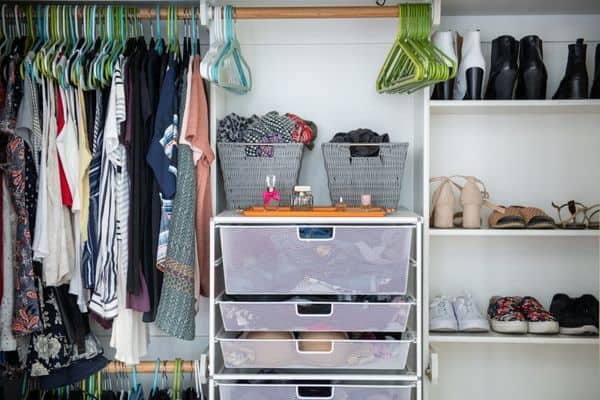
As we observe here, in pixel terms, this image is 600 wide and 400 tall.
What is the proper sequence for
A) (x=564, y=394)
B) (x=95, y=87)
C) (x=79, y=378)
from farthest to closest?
1. (x=564, y=394)
2. (x=79, y=378)
3. (x=95, y=87)

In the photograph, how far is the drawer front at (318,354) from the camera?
1.88 meters

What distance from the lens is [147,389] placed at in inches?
94.5

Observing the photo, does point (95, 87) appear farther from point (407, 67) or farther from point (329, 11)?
point (407, 67)

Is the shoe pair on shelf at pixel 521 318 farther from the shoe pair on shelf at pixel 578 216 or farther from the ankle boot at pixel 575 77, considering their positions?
the ankle boot at pixel 575 77

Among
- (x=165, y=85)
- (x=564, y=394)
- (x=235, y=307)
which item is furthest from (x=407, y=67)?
(x=564, y=394)

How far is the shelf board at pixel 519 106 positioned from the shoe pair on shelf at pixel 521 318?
0.68 meters

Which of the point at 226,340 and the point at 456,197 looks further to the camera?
the point at 456,197

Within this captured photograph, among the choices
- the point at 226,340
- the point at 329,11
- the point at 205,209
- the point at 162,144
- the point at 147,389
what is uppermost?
the point at 329,11

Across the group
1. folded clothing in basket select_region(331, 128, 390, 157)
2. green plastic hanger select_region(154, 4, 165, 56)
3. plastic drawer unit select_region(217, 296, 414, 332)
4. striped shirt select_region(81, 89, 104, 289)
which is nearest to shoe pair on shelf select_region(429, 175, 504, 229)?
folded clothing in basket select_region(331, 128, 390, 157)

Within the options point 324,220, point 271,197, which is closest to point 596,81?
point 324,220

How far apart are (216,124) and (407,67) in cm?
66

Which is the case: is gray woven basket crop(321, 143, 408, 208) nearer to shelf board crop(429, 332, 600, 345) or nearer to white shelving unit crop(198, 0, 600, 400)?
white shelving unit crop(198, 0, 600, 400)

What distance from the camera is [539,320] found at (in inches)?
81.1

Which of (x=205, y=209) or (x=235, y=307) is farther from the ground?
(x=205, y=209)
